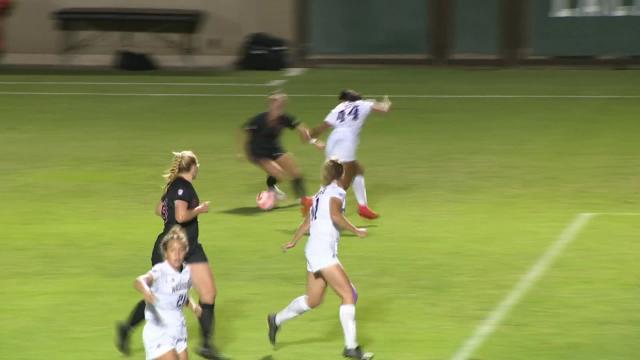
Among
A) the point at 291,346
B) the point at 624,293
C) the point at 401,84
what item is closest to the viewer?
the point at 291,346

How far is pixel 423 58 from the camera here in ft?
133

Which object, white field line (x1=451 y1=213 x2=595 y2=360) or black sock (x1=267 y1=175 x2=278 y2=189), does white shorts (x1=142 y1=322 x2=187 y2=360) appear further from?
black sock (x1=267 y1=175 x2=278 y2=189)


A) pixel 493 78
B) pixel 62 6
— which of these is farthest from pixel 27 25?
pixel 493 78

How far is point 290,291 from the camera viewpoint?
16.8m

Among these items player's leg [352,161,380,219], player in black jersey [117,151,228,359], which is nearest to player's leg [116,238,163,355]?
player in black jersey [117,151,228,359]

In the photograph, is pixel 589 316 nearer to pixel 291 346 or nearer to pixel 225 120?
pixel 291 346

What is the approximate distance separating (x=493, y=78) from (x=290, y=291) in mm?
21687

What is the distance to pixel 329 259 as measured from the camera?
1326cm

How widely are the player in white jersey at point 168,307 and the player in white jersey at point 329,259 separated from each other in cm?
203

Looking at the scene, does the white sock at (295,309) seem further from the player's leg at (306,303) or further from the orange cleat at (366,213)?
the orange cleat at (366,213)

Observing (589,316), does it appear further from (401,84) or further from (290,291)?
(401,84)

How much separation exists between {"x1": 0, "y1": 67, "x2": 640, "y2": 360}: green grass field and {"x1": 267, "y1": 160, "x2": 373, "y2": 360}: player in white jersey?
0.63 metres

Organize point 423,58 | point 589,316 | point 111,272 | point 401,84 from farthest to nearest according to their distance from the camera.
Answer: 1. point 423,58
2. point 401,84
3. point 111,272
4. point 589,316

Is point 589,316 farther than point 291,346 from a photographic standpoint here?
Yes
